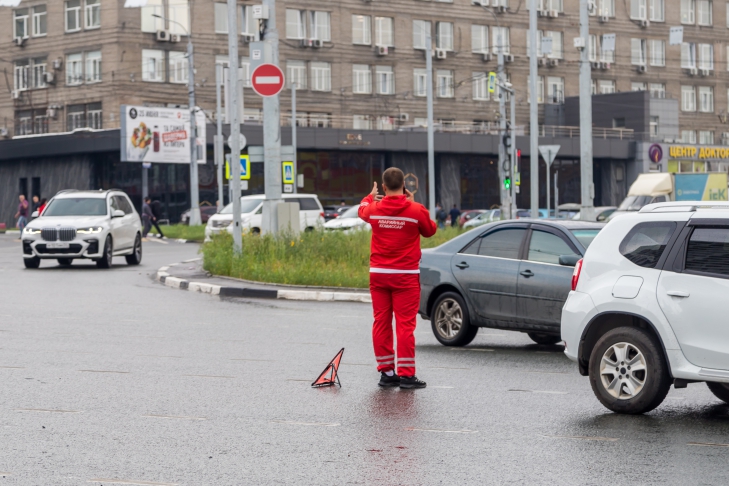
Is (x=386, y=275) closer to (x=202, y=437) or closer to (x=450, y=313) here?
(x=202, y=437)

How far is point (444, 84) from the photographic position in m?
71.8

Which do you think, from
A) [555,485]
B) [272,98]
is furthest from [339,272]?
[555,485]

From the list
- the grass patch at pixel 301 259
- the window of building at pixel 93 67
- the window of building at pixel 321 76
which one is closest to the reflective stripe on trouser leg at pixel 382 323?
the grass patch at pixel 301 259

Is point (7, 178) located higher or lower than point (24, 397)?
higher

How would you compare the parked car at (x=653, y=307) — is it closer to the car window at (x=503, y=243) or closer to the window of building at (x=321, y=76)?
the car window at (x=503, y=243)

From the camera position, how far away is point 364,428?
8.11 meters

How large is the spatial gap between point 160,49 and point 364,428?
56.6m

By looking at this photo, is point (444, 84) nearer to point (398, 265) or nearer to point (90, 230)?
point (90, 230)

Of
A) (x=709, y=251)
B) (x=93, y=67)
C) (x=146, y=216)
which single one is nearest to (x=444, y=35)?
(x=93, y=67)

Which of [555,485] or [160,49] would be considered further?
[160,49]

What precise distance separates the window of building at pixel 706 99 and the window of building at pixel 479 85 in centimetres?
1833

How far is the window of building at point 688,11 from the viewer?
8169cm

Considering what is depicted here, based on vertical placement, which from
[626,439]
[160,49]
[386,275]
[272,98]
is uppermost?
[160,49]

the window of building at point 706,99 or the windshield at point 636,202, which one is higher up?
the window of building at point 706,99
